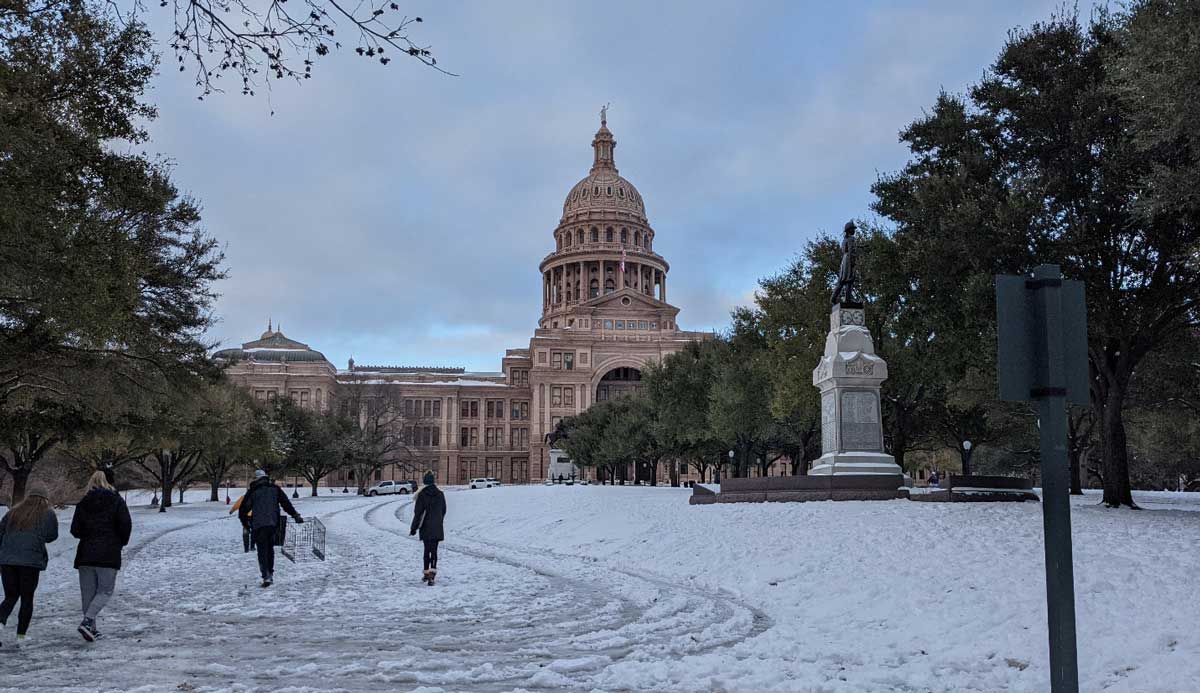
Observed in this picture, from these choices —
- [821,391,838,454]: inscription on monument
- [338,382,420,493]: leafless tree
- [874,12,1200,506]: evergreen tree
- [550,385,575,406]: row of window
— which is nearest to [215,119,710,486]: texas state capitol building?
[550,385,575,406]: row of window

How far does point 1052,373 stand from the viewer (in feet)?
14.5

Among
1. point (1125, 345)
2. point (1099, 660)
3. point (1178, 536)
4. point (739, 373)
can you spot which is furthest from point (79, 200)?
point (739, 373)

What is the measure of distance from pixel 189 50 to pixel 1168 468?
63.8 metres

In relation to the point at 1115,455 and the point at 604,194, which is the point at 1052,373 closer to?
the point at 1115,455

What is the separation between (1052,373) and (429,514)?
11653 mm

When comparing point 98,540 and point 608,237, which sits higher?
point 608,237

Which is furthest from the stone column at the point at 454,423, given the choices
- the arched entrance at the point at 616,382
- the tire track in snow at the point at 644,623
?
the tire track in snow at the point at 644,623

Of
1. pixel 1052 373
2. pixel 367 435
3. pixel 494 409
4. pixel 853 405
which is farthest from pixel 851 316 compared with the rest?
pixel 494 409

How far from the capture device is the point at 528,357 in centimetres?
14125

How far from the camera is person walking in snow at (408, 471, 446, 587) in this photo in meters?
14.5

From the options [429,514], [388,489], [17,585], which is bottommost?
[388,489]

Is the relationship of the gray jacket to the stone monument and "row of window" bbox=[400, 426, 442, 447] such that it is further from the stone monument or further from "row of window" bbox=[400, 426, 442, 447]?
"row of window" bbox=[400, 426, 442, 447]

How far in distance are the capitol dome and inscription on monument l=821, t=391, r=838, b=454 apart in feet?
421

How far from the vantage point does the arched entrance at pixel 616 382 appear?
132 metres
